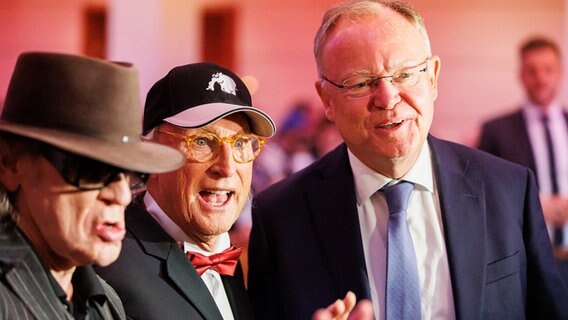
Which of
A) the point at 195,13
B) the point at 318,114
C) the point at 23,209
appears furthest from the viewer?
the point at 195,13

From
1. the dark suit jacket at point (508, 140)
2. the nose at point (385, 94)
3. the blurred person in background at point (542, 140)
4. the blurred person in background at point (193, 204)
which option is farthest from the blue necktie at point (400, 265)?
the dark suit jacket at point (508, 140)

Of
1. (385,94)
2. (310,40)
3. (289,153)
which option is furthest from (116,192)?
(310,40)

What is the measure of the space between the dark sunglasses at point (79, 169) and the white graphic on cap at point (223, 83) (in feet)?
2.53

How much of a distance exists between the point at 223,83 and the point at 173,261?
1.80ft

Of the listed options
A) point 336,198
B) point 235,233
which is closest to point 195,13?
point 235,233

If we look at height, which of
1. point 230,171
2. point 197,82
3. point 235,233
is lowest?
point 235,233

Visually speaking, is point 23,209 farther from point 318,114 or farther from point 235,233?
point 318,114

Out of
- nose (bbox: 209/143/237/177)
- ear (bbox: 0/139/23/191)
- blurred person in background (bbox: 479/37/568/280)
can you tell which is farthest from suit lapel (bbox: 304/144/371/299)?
blurred person in background (bbox: 479/37/568/280)

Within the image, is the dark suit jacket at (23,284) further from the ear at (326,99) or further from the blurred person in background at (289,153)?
the blurred person in background at (289,153)

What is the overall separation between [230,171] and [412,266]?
0.66 meters

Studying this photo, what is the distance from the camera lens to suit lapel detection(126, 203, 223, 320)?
8.57 feet

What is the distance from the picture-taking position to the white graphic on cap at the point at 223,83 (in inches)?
108

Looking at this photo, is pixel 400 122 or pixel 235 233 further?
pixel 235 233

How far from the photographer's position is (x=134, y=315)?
99.0 inches
